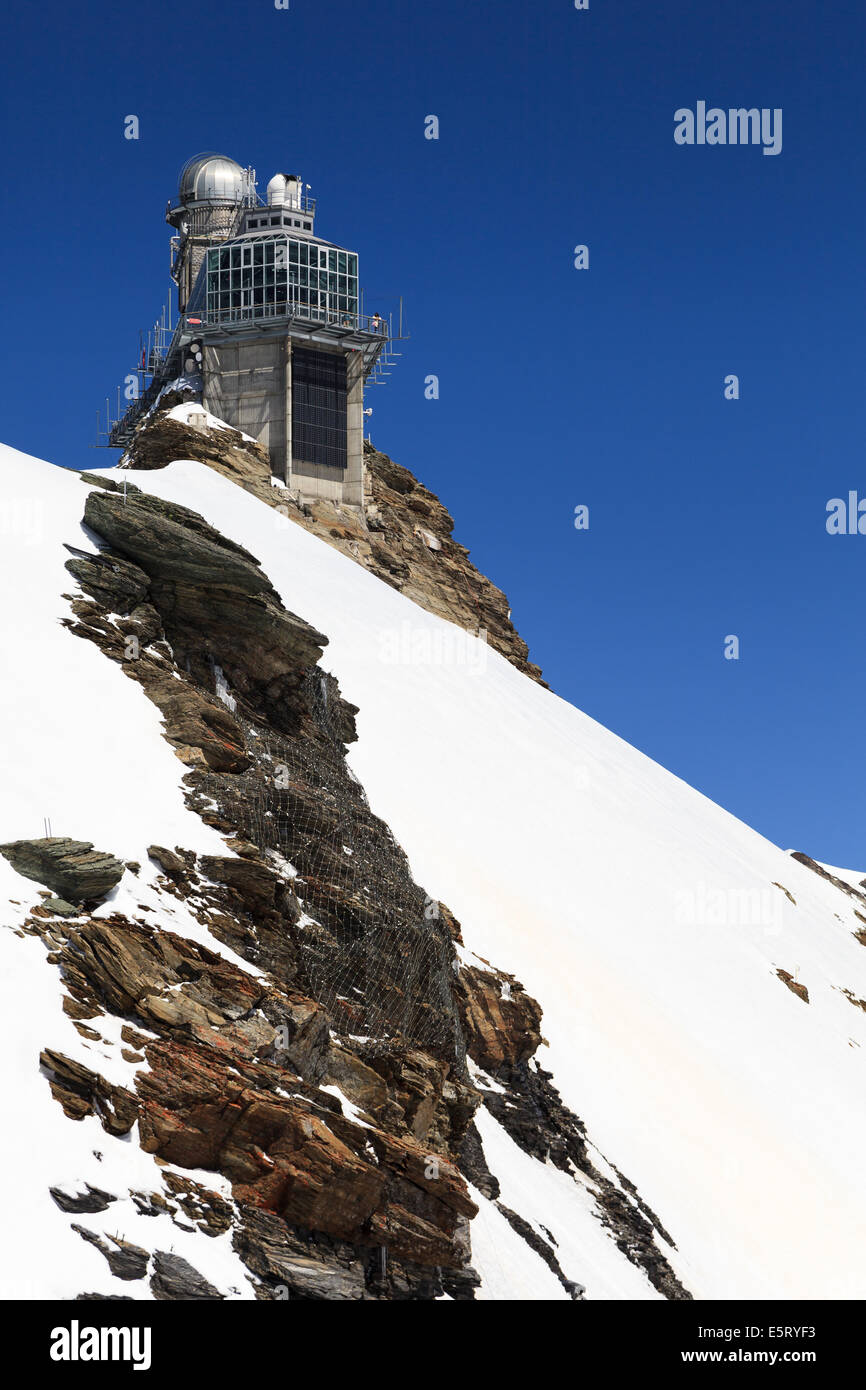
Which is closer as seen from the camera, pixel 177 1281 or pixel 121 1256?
pixel 121 1256

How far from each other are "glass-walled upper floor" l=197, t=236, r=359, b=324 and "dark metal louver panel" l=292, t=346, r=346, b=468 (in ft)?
7.70

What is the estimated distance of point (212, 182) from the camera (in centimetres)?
9144

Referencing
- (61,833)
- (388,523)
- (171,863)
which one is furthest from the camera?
(388,523)

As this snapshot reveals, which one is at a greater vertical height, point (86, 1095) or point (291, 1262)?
point (86, 1095)

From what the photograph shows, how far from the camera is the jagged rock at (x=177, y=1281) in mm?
16156

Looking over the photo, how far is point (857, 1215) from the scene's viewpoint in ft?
131

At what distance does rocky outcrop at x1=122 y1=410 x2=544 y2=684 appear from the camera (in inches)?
2677

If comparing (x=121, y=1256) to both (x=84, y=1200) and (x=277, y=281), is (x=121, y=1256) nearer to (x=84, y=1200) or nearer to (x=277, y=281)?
(x=84, y=1200)

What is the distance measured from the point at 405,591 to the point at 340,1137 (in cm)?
5384

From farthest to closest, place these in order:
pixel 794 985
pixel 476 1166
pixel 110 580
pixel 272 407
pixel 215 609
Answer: pixel 272 407 → pixel 794 985 → pixel 215 609 → pixel 110 580 → pixel 476 1166

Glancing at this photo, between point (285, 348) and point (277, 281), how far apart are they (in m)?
3.79

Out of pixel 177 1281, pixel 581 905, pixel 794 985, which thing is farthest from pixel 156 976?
pixel 794 985

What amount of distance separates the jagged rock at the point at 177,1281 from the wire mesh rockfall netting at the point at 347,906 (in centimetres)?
674
